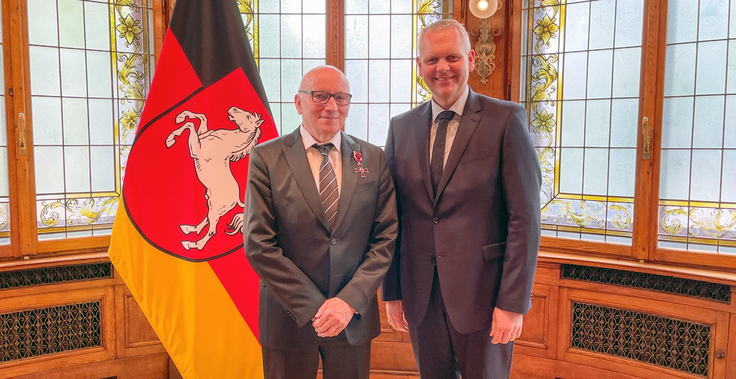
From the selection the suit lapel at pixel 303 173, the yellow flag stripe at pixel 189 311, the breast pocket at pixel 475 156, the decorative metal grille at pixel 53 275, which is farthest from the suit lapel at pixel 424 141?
the decorative metal grille at pixel 53 275

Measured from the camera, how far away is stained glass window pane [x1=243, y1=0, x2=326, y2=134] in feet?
11.4

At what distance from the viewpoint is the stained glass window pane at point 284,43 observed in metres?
3.46

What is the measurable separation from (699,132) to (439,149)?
209cm

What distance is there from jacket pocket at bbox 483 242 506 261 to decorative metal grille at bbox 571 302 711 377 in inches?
72.4

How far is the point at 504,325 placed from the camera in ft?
Answer: 5.05

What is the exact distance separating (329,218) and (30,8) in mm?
2644

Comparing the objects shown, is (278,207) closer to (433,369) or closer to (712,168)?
(433,369)

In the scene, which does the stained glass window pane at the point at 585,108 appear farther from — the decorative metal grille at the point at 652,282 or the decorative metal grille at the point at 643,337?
the decorative metal grille at the point at 643,337

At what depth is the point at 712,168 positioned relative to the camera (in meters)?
2.83

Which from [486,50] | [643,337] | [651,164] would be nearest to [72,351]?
[486,50]

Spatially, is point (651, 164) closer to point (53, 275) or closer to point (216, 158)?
point (216, 158)

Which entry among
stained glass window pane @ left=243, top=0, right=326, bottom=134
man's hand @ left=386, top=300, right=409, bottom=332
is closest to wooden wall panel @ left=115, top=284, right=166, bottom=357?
stained glass window pane @ left=243, top=0, right=326, bottom=134

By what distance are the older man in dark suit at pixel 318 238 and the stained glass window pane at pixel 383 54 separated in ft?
6.05

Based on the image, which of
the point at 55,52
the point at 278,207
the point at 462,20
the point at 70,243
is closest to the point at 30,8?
the point at 55,52
